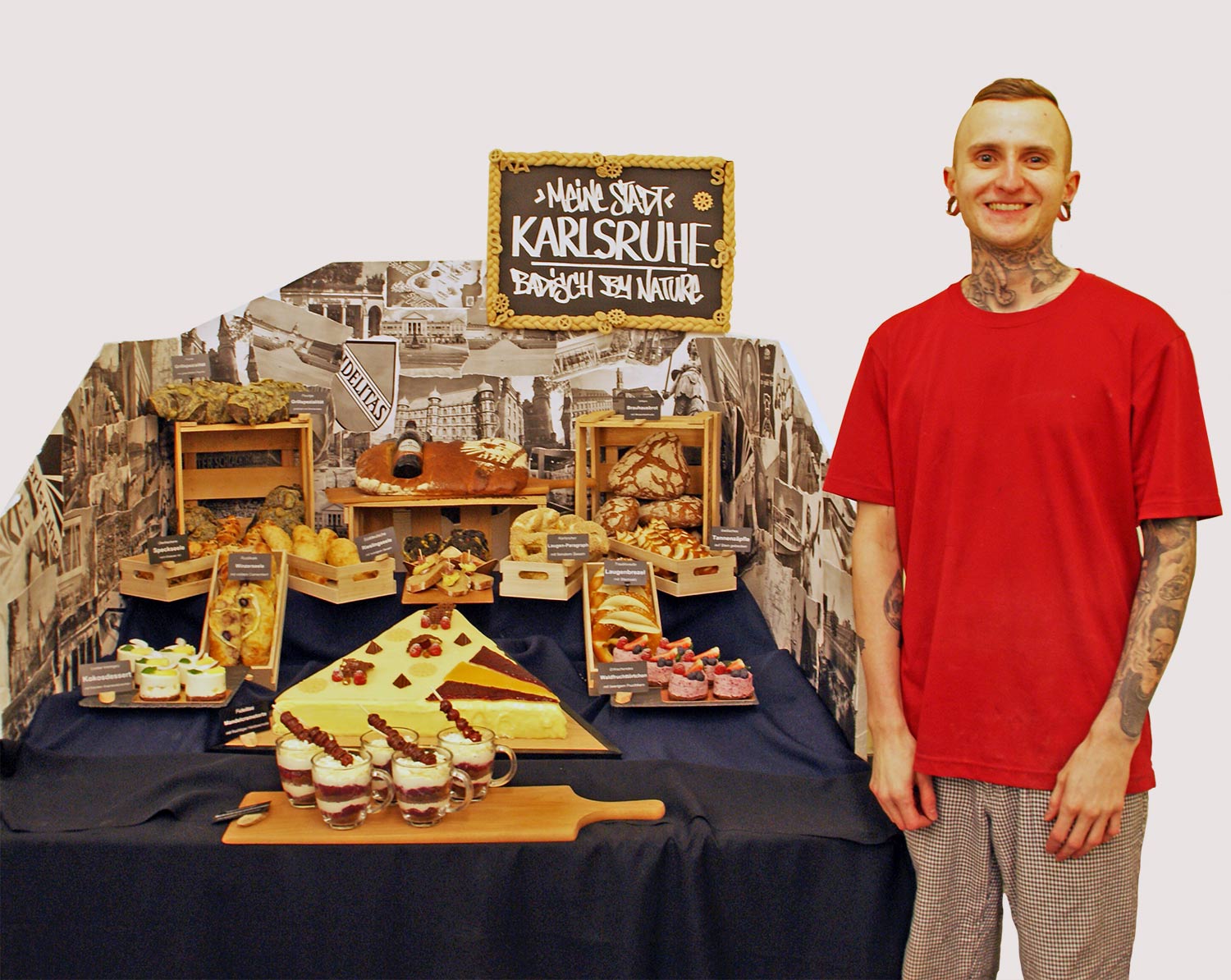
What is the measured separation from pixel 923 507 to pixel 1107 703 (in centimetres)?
62

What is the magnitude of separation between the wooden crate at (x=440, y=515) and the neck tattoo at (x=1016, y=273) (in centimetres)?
269

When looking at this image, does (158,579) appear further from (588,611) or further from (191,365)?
(588,611)

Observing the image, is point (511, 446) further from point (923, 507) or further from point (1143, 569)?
point (1143, 569)

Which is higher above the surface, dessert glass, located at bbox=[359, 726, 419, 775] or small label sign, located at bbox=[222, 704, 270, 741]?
dessert glass, located at bbox=[359, 726, 419, 775]

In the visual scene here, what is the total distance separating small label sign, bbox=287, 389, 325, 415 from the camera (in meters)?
5.42

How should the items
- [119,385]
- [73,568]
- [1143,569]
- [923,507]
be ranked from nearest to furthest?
[1143,569], [923,507], [73,568], [119,385]

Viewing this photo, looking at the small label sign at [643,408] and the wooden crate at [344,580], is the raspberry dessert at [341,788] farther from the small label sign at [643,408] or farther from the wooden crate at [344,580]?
the small label sign at [643,408]

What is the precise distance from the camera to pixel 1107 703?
9.46 ft

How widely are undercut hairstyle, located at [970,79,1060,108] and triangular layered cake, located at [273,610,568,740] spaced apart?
234cm

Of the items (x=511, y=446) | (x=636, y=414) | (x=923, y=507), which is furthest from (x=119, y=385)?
(x=923, y=507)

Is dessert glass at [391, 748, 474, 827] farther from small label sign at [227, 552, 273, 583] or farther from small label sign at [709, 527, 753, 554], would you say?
small label sign at [709, 527, 753, 554]

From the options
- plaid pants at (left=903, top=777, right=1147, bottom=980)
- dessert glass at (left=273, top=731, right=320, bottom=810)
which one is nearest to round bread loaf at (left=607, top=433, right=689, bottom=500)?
dessert glass at (left=273, top=731, right=320, bottom=810)

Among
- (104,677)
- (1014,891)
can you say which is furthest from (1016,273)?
(104,677)

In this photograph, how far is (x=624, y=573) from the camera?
4832 mm
